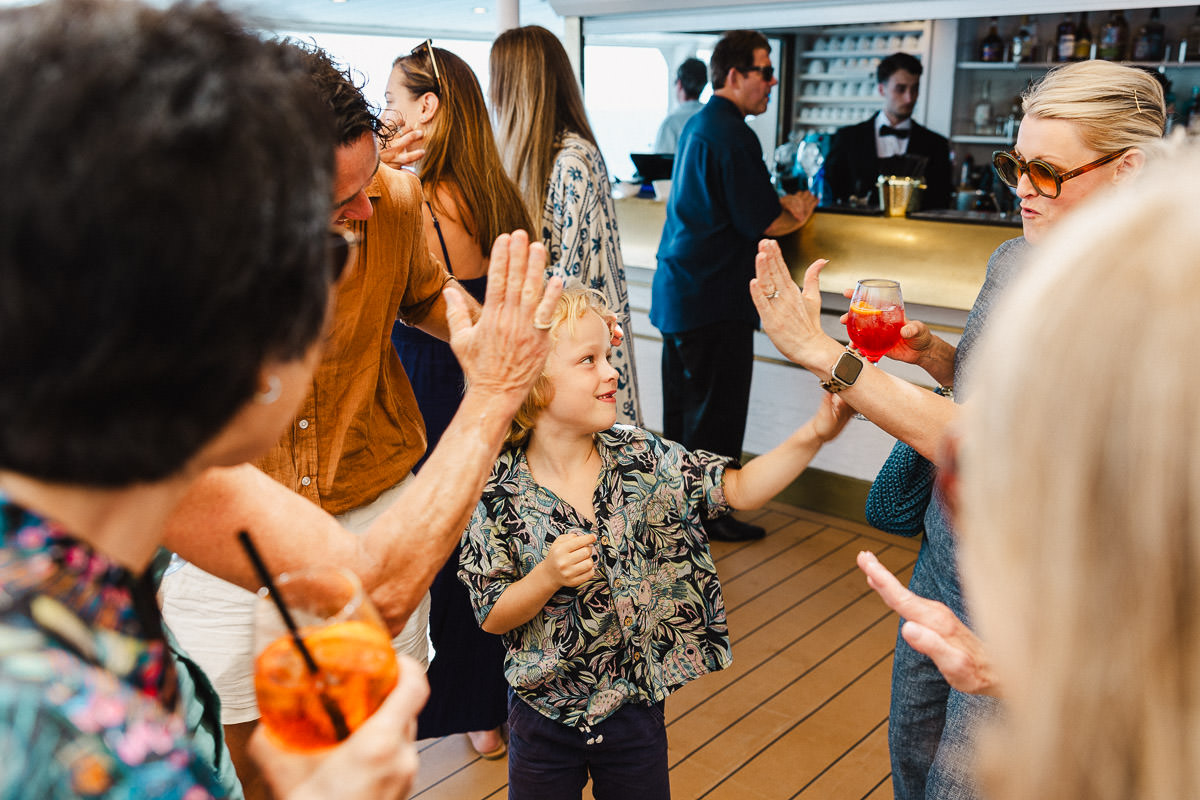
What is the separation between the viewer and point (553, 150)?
10.7ft

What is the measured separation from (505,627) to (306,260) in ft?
3.81

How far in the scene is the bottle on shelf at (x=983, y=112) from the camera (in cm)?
687

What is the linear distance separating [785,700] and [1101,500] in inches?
103

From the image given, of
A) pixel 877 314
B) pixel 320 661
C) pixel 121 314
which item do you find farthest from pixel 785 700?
pixel 121 314


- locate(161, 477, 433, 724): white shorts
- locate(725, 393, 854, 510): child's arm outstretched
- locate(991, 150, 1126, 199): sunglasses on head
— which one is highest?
locate(991, 150, 1126, 199): sunglasses on head

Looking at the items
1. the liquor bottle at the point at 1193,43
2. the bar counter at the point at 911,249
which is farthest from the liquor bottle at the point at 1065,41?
the bar counter at the point at 911,249

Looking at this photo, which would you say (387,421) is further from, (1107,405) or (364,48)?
(364,48)

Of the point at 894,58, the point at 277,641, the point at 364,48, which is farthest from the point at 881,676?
the point at 364,48

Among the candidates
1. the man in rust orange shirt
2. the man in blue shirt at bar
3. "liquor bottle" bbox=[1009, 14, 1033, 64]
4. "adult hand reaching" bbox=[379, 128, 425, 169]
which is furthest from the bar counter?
"liquor bottle" bbox=[1009, 14, 1033, 64]

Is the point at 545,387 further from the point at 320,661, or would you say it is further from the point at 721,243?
the point at 721,243

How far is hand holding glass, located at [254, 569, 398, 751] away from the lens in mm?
849

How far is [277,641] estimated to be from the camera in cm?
89

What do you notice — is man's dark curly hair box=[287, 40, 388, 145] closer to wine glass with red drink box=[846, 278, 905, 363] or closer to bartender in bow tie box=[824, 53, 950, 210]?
wine glass with red drink box=[846, 278, 905, 363]

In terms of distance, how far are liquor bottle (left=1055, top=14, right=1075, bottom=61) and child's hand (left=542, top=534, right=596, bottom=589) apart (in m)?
5.49
